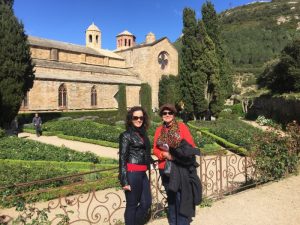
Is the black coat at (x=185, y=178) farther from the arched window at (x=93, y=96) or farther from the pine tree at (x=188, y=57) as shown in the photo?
the arched window at (x=93, y=96)

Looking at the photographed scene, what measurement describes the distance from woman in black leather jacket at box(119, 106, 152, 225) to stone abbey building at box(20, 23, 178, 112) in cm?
2508

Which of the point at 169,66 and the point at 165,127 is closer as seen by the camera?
the point at 165,127

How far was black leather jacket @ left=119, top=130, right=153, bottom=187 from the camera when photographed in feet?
13.2

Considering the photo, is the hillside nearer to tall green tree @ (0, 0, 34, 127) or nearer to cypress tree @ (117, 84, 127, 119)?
cypress tree @ (117, 84, 127, 119)

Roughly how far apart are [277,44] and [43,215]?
78.4 meters

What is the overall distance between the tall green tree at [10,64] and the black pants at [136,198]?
642 inches

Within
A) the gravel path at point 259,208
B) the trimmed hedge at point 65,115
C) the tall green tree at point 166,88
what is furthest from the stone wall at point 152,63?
the gravel path at point 259,208

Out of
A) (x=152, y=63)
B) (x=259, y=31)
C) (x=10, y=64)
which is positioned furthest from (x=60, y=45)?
(x=259, y=31)

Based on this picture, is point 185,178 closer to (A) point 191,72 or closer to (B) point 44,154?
(B) point 44,154

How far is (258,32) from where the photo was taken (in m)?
82.1

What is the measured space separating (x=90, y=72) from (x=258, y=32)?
60246mm

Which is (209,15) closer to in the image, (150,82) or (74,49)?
(150,82)

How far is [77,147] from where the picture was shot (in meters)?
15.7

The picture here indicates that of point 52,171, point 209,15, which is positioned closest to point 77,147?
point 52,171
